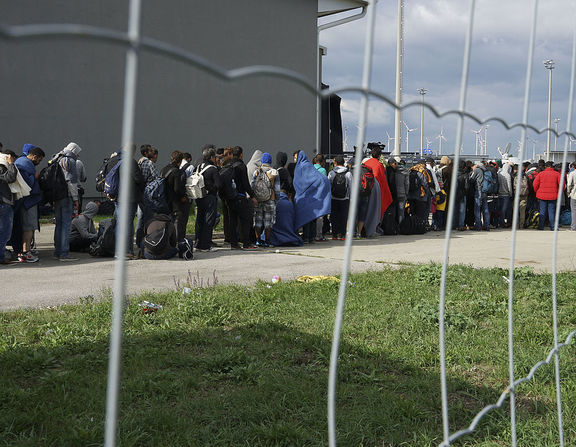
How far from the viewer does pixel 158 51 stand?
42.4 inches

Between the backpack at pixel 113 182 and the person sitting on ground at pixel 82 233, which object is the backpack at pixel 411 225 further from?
the backpack at pixel 113 182

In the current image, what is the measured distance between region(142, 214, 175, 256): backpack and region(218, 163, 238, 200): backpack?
55.8 inches

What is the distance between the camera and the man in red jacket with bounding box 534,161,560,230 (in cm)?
1667

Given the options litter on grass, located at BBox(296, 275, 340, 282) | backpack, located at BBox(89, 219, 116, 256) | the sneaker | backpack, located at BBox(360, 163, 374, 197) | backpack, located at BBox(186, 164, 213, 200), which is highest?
backpack, located at BBox(360, 163, 374, 197)

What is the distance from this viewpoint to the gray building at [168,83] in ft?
56.2

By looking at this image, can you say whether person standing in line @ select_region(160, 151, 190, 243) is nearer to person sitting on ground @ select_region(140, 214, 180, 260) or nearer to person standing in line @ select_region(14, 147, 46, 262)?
person sitting on ground @ select_region(140, 214, 180, 260)

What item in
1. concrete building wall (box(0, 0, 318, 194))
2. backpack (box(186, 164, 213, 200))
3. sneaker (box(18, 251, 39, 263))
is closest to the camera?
sneaker (box(18, 251, 39, 263))

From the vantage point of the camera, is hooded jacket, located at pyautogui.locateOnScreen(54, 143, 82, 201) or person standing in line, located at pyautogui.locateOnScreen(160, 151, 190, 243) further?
person standing in line, located at pyautogui.locateOnScreen(160, 151, 190, 243)

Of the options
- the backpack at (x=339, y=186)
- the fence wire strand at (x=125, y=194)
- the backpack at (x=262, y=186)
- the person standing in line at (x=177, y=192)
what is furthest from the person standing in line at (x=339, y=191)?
the fence wire strand at (x=125, y=194)

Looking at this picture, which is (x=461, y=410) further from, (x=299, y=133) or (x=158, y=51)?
(x=299, y=133)

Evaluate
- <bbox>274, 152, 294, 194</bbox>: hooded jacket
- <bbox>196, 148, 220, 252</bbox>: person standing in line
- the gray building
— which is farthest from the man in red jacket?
<bbox>196, 148, 220, 252</bbox>: person standing in line

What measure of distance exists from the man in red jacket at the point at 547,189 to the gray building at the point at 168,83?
271 inches

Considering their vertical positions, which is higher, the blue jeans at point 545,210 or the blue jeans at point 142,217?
the blue jeans at point 545,210

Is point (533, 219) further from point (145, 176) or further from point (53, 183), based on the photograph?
point (53, 183)
